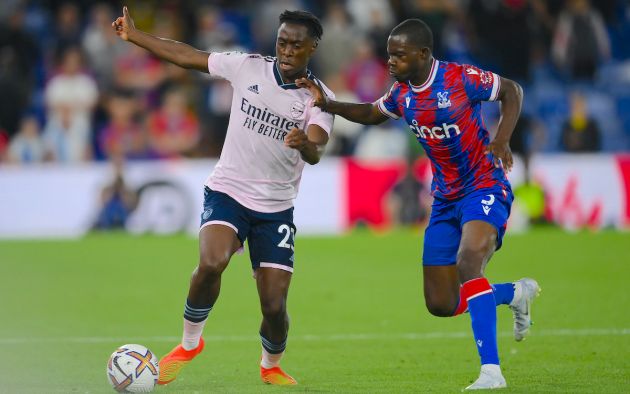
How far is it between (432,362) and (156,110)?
12.7 metres

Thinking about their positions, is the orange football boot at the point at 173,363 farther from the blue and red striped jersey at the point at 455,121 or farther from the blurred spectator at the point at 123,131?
the blurred spectator at the point at 123,131

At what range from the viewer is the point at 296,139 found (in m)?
7.75

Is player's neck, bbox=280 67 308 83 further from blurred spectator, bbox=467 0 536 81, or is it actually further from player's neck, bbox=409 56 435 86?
blurred spectator, bbox=467 0 536 81

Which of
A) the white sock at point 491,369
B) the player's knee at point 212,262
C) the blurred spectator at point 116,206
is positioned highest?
the player's knee at point 212,262

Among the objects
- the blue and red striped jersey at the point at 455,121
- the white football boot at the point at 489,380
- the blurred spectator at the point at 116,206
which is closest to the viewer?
the white football boot at the point at 489,380

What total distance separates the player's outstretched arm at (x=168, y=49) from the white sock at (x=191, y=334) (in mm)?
1813

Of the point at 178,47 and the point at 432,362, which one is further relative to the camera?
the point at 432,362

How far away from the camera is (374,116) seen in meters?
8.77

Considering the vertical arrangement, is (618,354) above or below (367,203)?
above

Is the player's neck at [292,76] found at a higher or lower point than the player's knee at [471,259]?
higher

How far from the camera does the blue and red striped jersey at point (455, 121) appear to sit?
8.31 meters

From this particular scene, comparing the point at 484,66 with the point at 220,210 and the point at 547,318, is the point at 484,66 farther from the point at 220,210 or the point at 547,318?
the point at 220,210

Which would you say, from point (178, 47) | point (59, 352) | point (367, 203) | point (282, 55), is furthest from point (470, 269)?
point (367, 203)

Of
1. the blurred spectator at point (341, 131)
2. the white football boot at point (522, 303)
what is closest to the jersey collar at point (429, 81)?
the white football boot at point (522, 303)
